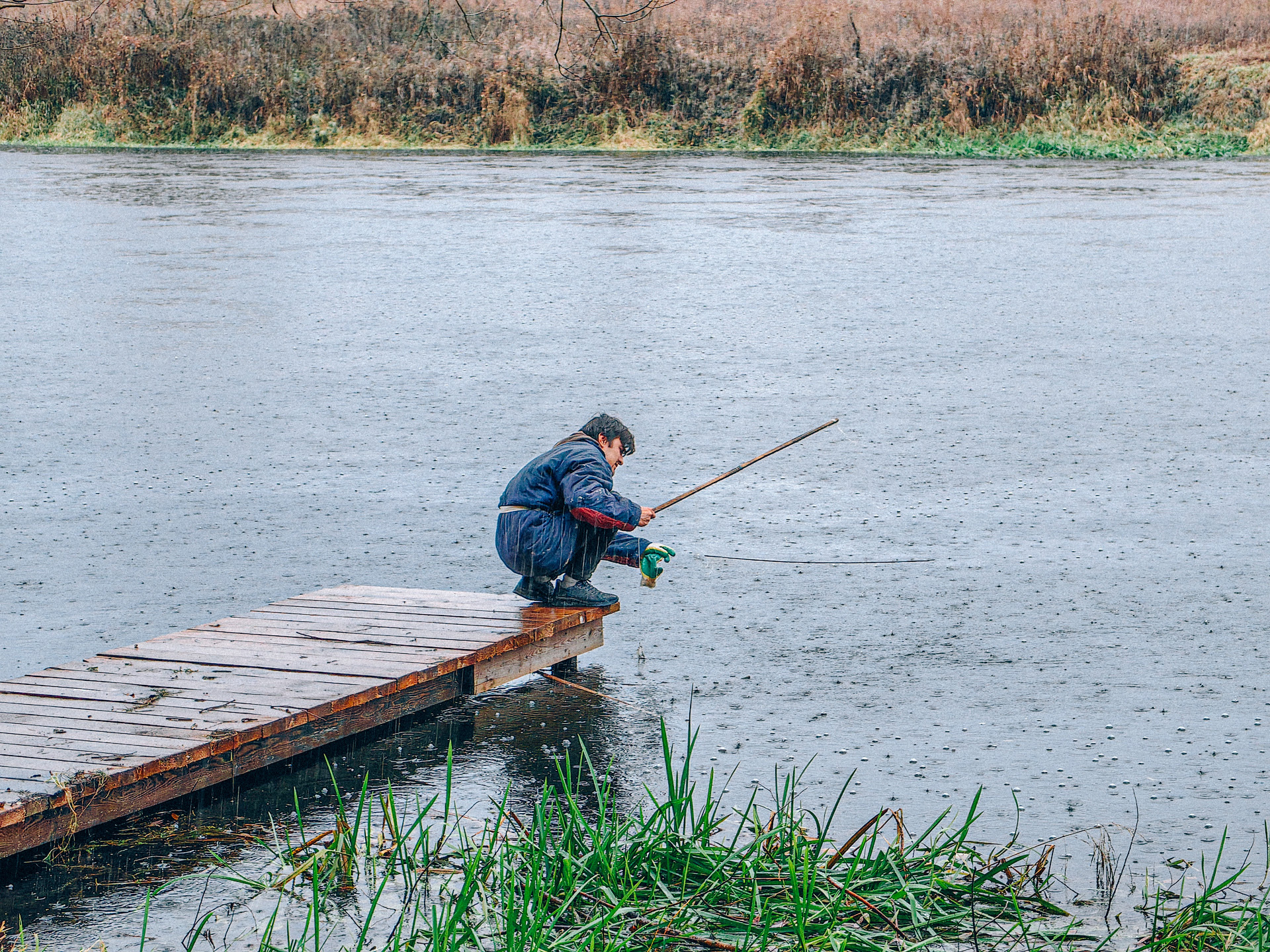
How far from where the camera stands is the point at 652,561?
284 inches

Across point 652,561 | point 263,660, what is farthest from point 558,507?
point 263,660

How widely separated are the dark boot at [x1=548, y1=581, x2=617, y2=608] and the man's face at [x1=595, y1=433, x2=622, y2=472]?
52 centimetres

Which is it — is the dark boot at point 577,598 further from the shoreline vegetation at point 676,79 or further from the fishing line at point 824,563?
the shoreline vegetation at point 676,79

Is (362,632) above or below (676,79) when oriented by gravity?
below

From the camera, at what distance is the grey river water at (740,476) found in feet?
20.3

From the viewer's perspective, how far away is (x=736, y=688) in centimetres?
685

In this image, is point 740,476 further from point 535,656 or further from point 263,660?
point 263,660

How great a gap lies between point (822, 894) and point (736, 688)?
7.10ft

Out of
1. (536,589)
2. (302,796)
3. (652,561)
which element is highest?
(652,561)

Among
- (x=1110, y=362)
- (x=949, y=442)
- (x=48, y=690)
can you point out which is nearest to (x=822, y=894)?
(x=48, y=690)

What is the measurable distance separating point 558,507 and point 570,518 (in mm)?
67

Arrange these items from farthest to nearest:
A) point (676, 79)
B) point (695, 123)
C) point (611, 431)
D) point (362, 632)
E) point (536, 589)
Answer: point (676, 79), point (695, 123), point (536, 589), point (611, 431), point (362, 632)

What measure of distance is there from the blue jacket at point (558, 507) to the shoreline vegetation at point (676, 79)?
30.5 metres

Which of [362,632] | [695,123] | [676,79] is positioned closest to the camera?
[362,632]
